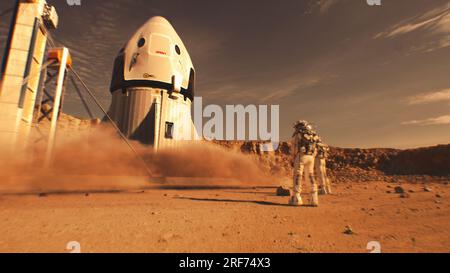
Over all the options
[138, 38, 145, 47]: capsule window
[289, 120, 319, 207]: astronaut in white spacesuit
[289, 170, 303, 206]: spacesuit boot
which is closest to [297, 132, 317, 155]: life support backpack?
[289, 120, 319, 207]: astronaut in white spacesuit

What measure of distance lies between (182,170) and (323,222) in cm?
1255

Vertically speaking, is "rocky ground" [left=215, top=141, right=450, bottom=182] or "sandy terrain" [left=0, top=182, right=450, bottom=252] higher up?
"rocky ground" [left=215, top=141, right=450, bottom=182]

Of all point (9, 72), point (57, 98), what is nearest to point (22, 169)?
point (57, 98)

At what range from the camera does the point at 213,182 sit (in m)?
16.6

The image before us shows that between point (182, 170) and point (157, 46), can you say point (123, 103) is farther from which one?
point (182, 170)

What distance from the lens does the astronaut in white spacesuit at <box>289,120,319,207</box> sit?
8.03 m

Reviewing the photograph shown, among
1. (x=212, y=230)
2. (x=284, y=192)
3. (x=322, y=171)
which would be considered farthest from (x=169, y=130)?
(x=212, y=230)

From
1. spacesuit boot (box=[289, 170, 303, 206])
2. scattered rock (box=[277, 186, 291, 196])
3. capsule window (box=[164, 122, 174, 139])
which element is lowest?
scattered rock (box=[277, 186, 291, 196])

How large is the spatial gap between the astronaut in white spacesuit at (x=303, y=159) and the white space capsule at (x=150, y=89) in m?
11.4

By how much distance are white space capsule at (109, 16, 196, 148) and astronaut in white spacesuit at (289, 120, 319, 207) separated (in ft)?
37.3

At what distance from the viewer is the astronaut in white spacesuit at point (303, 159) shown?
26.3 feet

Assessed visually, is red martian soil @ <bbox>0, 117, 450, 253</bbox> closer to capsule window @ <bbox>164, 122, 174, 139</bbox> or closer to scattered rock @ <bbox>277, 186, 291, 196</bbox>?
scattered rock @ <bbox>277, 186, 291, 196</bbox>

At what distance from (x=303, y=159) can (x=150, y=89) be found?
1336cm

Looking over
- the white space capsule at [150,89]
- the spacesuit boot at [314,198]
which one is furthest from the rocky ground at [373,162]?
the spacesuit boot at [314,198]
